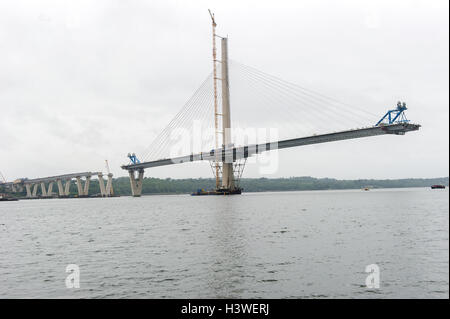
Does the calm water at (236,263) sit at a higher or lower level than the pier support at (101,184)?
lower

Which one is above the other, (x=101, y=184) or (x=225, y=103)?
(x=225, y=103)

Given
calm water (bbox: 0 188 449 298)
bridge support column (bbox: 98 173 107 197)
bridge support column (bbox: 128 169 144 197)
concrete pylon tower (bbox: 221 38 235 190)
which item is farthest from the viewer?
bridge support column (bbox: 98 173 107 197)

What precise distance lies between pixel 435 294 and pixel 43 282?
1271 centimetres

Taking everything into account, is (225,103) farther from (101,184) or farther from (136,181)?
(101,184)

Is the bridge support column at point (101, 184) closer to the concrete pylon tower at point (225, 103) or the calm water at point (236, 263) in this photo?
the concrete pylon tower at point (225, 103)

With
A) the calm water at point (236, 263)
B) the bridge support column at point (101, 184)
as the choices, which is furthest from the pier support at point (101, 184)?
the calm water at point (236, 263)

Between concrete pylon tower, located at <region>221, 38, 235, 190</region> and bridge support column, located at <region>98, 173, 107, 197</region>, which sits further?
bridge support column, located at <region>98, 173, 107, 197</region>

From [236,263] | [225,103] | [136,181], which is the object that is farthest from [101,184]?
[236,263]

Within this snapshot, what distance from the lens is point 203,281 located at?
1298 centimetres

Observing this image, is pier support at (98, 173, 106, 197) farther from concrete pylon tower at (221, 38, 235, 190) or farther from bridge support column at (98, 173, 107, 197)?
concrete pylon tower at (221, 38, 235, 190)

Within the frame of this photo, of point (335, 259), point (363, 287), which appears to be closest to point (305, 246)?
point (335, 259)

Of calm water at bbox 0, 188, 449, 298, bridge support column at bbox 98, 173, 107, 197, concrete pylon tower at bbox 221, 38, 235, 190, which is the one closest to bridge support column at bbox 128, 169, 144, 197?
bridge support column at bbox 98, 173, 107, 197
